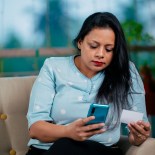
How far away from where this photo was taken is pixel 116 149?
5.61 feet

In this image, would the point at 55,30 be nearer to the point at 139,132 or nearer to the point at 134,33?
the point at 134,33

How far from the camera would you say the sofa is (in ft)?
6.06

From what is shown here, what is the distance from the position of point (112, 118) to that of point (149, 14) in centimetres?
193

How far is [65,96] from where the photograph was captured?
170 centimetres

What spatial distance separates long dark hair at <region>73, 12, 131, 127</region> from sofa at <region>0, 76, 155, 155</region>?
221 mm

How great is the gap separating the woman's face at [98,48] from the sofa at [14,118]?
369 millimetres

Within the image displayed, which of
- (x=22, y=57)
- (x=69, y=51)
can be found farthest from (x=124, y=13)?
(x=22, y=57)

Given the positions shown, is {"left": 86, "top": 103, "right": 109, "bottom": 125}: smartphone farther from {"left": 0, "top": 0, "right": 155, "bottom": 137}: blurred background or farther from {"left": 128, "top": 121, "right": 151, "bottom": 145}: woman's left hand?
{"left": 0, "top": 0, "right": 155, "bottom": 137}: blurred background

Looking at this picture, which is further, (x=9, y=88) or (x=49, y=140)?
(x=9, y=88)

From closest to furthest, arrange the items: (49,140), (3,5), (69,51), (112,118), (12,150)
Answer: (49,140), (112,118), (12,150), (3,5), (69,51)

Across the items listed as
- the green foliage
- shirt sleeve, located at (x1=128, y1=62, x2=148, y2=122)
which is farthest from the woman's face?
the green foliage

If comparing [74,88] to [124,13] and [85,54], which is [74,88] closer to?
[85,54]

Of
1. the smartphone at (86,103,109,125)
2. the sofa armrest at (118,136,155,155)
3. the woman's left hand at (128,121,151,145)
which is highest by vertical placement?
the smartphone at (86,103,109,125)

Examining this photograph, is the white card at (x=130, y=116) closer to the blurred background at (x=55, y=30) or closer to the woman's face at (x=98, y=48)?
the woman's face at (x=98, y=48)
